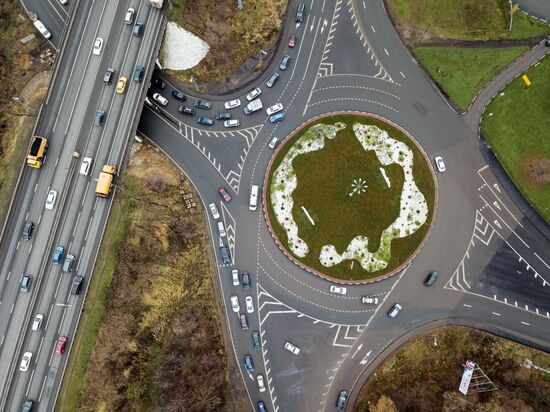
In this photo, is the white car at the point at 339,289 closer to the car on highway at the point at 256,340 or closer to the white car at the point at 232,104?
the car on highway at the point at 256,340

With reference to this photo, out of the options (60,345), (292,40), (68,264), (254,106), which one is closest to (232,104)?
(254,106)

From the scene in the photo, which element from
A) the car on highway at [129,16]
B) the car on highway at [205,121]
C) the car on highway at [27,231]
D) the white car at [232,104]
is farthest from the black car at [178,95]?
the car on highway at [27,231]

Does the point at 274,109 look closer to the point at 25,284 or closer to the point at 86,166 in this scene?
the point at 86,166

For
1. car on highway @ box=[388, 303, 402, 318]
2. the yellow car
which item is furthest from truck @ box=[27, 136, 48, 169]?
car on highway @ box=[388, 303, 402, 318]

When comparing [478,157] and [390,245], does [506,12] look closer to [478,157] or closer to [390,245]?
[478,157]

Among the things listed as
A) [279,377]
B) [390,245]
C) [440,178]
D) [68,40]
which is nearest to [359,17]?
[440,178]

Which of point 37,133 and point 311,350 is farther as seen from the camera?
point 311,350
